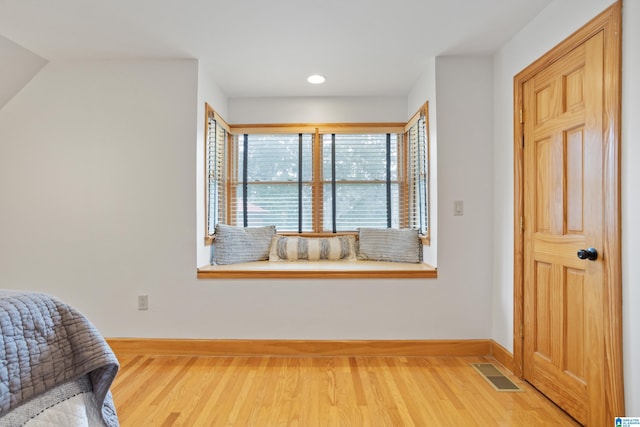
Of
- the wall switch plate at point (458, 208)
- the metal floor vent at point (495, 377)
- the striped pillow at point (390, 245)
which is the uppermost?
the wall switch plate at point (458, 208)

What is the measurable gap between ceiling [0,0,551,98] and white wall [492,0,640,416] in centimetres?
15

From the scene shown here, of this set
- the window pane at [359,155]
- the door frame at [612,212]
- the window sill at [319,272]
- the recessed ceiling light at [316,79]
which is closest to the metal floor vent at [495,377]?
the door frame at [612,212]

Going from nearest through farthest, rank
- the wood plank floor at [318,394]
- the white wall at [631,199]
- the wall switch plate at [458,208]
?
the white wall at [631,199] → the wood plank floor at [318,394] → the wall switch plate at [458,208]

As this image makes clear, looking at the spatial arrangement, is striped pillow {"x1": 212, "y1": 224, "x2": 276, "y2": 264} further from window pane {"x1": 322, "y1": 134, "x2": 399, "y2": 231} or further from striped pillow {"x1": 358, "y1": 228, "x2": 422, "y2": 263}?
striped pillow {"x1": 358, "y1": 228, "x2": 422, "y2": 263}

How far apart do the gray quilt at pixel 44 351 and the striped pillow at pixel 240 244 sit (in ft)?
5.65

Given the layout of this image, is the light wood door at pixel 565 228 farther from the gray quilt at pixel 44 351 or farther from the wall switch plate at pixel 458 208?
A: the gray quilt at pixel 44 351

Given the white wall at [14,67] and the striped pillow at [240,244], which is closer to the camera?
the white wall at [14,67]

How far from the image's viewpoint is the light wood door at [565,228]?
173 centimetres

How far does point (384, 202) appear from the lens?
143 inches

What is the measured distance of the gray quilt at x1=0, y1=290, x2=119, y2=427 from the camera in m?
1.10

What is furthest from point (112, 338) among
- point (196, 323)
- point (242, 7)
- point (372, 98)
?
point (372, 98)

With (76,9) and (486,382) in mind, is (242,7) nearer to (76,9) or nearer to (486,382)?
(76,9)

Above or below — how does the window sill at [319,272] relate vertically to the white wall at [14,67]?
below

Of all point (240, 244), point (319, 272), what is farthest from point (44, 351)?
point (240, 244)
